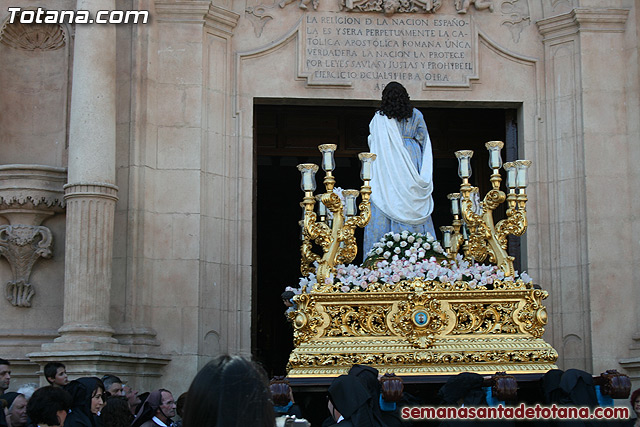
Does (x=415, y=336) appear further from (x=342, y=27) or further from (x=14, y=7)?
(x=14, y=7)

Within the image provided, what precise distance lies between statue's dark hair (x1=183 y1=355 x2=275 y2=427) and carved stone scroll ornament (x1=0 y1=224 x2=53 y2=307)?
30.7 ft

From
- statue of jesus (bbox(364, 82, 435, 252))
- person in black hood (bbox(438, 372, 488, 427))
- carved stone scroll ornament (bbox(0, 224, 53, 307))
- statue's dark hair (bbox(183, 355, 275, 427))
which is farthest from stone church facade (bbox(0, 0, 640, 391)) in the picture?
statue's dark hair (bbox(183, 355, 275, 427))

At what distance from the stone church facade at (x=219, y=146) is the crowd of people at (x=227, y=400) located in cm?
235

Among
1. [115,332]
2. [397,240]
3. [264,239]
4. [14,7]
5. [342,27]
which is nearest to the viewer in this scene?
[397,240]

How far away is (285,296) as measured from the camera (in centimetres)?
1095

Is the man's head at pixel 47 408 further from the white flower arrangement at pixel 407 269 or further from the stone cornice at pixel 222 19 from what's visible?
the stone cornice at pixel 222 19

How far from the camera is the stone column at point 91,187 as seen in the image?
11.5 meters

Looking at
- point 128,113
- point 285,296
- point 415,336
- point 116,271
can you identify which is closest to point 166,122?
point 128,113

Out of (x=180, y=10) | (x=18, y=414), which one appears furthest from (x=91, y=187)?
(x=18, y=414)

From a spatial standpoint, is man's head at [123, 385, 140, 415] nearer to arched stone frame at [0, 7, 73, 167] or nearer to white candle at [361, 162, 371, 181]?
white candle at [361, 162, 371, 181]

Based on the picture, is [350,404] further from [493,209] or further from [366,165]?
[493,209]

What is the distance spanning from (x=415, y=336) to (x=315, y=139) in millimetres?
6427

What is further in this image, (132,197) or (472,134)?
(472,134)

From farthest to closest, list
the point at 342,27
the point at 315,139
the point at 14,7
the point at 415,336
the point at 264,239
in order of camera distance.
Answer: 1. the point at 264,239
2. the point at 315,139
3. the point at 342,27
4. the point at 14,7
5. the point at 415,336
